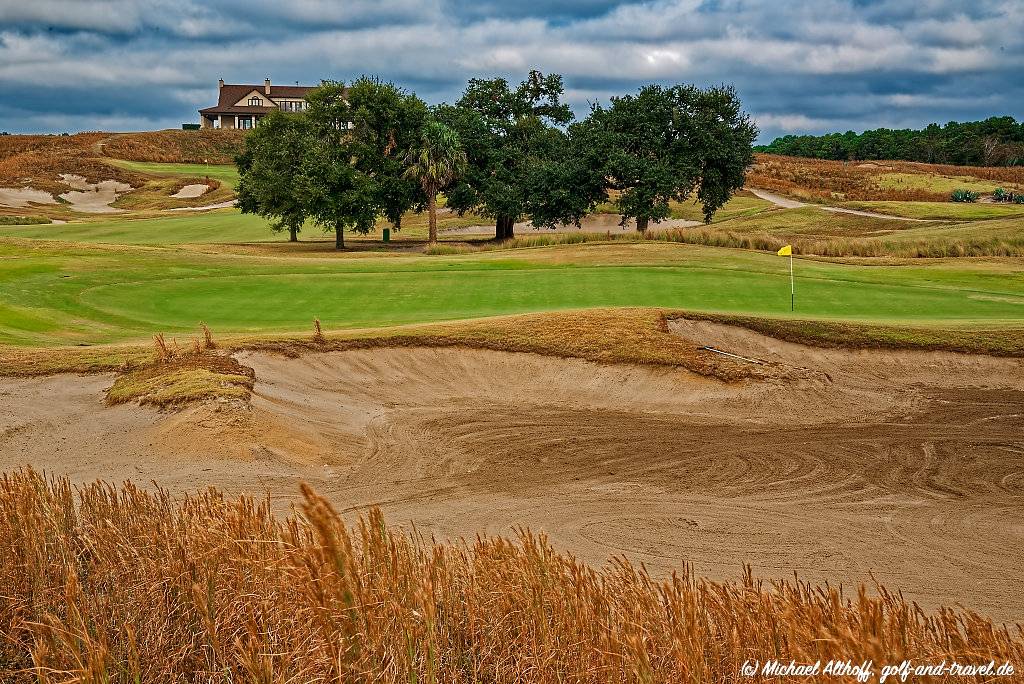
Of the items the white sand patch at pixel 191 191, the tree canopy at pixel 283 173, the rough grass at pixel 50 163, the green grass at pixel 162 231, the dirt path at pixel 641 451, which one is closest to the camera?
the dirt path at pixel 641 451

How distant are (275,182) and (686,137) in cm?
Result: 2468

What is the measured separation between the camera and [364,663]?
5.98 meters

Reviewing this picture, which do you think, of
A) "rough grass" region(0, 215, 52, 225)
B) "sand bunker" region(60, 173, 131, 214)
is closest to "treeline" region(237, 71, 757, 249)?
"rough grass" region(0, 215, 52, 225)

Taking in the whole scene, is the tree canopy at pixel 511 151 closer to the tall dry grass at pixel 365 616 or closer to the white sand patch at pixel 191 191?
the white sand patch at pixel 191 191

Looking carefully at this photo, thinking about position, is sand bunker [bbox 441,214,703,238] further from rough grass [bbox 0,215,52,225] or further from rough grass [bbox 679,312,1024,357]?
rough grass [bbox 679,312,1024,357]

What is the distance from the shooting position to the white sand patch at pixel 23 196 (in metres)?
82.8

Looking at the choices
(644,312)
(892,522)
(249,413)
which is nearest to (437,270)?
(644,312)

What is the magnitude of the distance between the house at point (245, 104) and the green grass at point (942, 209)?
3779 inches

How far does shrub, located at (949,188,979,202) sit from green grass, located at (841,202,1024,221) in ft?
19.7

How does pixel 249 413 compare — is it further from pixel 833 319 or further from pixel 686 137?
pixel 686 137

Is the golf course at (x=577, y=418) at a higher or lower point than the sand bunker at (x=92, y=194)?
lower

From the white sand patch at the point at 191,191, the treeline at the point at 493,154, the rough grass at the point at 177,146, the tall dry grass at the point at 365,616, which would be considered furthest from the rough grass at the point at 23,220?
the tall dry grass at the point at 365,616

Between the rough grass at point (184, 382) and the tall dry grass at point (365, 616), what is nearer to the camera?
the tall dry grass at point (365, 616)

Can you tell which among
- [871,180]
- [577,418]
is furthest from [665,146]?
[577,418]
